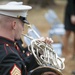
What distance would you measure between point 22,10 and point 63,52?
15.5ft

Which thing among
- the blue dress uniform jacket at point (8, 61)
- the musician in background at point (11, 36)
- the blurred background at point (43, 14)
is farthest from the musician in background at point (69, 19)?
the blue dress uniform jacket at point (8, 61)

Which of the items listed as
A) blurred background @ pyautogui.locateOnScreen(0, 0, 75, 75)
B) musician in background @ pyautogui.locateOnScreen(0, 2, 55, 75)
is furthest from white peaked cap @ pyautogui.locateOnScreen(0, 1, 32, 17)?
blurred background @ pyautogui.locateOnScreen(0, 0, 75, 75)

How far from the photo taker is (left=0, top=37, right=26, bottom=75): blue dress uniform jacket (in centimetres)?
284

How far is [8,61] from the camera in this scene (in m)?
2.87

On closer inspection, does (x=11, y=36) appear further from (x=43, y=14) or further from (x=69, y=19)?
(x=43, y=14)

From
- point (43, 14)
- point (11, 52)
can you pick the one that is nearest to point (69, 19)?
point (11, 52)

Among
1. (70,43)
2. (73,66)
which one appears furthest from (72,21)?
(70,43)

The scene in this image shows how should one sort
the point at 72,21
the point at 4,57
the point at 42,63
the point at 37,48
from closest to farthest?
the point at 4,57
the point at 42,63
the point at 37,48
the point at 72,21

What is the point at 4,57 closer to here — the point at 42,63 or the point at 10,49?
the point at 10,49

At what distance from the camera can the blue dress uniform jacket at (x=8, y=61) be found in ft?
9.32

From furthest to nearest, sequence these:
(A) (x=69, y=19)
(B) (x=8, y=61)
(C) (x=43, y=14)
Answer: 1. (C) (x=43, y=14)
2. (A) (x=69, y=19)
3. (B) (x=8, y=61)

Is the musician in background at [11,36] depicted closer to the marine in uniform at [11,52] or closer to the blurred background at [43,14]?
the marine in uniform at [11,52]

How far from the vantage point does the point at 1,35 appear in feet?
9.91

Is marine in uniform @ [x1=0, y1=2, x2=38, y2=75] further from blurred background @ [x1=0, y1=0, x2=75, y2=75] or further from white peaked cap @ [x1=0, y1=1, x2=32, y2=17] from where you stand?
blurred background @ [x1=0, y1=0, x2=75, y2=75]
